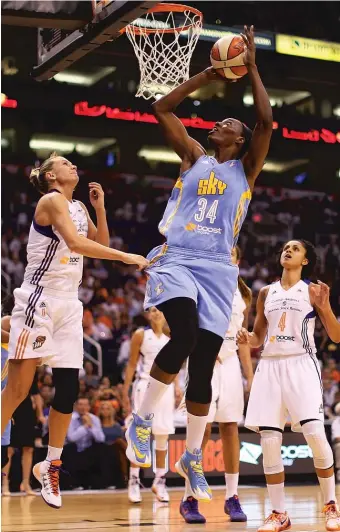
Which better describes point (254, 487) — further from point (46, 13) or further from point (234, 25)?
point (234, 25)

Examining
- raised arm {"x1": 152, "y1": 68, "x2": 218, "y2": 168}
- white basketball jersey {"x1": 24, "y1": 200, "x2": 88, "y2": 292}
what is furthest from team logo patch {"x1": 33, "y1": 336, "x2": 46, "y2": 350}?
raised arm {"x1": 152, "y1": 68, "x2": 218, "y2": 168}

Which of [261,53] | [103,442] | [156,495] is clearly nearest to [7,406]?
[156,495]

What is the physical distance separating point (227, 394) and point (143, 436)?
2.88 meters

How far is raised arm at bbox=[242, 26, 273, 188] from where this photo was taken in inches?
214

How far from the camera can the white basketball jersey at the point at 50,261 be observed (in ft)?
19.4

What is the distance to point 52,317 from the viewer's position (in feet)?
19.2

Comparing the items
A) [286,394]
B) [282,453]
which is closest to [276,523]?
[286,394]

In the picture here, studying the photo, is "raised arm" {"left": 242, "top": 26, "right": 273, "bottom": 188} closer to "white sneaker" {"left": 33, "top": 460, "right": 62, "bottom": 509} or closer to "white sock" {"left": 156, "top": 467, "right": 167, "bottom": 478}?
"white sneaker" {"left": 33, "top": 460, "right": 62, "bottom": 509}

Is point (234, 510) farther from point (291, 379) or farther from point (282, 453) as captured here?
point (282, 453)

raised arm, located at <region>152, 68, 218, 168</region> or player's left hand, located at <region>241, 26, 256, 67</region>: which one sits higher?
player's left hand, located at <region>241, 26, 256, 67</region>

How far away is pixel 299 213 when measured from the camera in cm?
2239

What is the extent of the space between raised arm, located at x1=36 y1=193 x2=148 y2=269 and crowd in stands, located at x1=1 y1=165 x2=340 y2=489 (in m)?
6.02

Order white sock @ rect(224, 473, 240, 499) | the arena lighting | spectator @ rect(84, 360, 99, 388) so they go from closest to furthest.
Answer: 1. white sock @ rect(224, 473, 240, 499)
2. spectator @ rect(84, 360, 99, 388)
3. the arena lighting

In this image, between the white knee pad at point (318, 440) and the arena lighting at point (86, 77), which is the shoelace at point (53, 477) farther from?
the arena lighting at point (86, 77)
